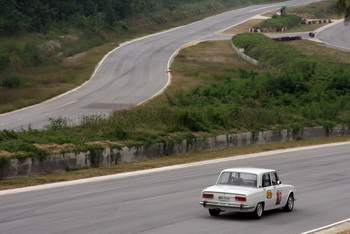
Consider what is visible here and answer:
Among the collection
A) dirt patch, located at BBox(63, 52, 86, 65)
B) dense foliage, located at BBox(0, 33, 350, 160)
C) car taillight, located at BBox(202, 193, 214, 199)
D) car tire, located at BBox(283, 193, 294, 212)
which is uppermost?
dirt patch, located at BBox(63, 52, 86, 65)

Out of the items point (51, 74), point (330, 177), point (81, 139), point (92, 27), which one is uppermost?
point (92, 27)

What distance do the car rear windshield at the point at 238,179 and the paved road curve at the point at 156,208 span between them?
0.95 m

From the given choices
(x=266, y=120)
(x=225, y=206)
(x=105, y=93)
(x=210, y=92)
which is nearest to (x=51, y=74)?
(x=105, y=93)

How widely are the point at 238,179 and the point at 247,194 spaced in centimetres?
129

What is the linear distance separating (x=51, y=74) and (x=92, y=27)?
93.2ft

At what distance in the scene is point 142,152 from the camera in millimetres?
32406

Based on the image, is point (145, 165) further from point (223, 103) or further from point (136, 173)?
point (223, 103)

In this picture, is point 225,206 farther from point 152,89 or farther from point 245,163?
point 152,89

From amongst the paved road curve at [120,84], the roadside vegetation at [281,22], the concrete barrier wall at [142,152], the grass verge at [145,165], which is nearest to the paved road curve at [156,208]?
the grass verge at [145,165]

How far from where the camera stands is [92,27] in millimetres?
92875

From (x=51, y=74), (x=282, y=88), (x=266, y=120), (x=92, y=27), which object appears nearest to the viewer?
(x=266, y=120)

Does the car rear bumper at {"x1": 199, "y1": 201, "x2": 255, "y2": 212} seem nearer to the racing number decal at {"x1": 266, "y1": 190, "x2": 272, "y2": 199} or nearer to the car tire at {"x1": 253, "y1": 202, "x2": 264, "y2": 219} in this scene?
the car tire at {"x1": 253, "y1": 202, "x2": 264, "y2": 219}

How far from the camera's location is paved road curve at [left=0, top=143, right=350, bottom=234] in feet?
52.6

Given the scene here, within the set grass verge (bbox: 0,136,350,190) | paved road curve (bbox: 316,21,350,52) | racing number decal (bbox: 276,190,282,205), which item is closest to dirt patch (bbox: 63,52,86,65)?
paved road curve (bbox: 316,21,350,52)
